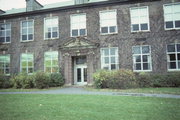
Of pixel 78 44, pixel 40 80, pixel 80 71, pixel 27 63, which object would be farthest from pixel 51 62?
pixel 40 80

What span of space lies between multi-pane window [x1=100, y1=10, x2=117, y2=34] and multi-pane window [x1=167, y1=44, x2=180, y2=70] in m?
6.29

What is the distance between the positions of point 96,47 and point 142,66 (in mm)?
5512

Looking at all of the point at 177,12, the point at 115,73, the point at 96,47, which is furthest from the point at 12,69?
the point at 177,12

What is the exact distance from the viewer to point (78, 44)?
61.0 feet

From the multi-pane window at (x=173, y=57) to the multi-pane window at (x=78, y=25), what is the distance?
967 centimetres

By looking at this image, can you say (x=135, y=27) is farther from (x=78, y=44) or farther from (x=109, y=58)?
(x=78, y=44)

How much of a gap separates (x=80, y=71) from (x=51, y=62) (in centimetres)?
386

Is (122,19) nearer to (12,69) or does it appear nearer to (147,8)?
(147,8)

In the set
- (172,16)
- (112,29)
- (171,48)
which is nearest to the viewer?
(171,48)

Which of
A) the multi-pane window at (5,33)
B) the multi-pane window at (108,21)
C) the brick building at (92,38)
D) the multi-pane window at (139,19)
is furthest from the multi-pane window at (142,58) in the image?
the multi-pane window at (5,33)

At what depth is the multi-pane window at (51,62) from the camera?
19.6 m

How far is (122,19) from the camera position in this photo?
18.2 m

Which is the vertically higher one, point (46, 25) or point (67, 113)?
point (46, 25)

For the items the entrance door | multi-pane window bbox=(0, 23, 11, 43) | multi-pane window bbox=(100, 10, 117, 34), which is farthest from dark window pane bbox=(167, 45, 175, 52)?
multi-pane window bbox=(0, 23, 11, 43)
